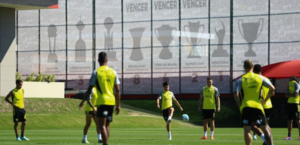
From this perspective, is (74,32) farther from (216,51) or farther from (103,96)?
(103,96)

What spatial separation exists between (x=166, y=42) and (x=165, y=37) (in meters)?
0.43

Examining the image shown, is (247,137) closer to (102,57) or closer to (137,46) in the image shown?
(102,57)

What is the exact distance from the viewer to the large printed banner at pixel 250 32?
1971 inches

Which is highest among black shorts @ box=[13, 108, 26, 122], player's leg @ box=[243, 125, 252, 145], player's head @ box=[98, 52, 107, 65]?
player's head @ box=[98, 52, 107, 65]

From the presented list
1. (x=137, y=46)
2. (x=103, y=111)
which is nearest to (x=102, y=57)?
(x=103, y=111)

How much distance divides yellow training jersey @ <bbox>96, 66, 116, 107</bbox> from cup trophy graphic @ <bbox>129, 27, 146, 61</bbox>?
138 feet

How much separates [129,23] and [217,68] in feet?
29.2

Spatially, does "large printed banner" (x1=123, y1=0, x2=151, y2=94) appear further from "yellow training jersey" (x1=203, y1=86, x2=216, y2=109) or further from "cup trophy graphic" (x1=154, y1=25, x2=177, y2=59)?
"yellow training jersey" (x1=203, y1=86, x2=216, y2=109)

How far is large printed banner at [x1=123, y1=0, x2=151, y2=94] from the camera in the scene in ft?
179

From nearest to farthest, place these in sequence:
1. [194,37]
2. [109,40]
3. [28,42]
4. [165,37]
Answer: [194,37], [165,37], [109,40], [28,42]

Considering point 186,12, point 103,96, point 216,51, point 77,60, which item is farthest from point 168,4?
point 103,96

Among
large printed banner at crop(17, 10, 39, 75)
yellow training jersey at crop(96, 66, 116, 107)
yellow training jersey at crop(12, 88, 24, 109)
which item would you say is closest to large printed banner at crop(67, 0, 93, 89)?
large printed banner at crop(17, 10, 39, 75)

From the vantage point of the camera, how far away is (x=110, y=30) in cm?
5600

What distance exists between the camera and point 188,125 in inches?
1683
